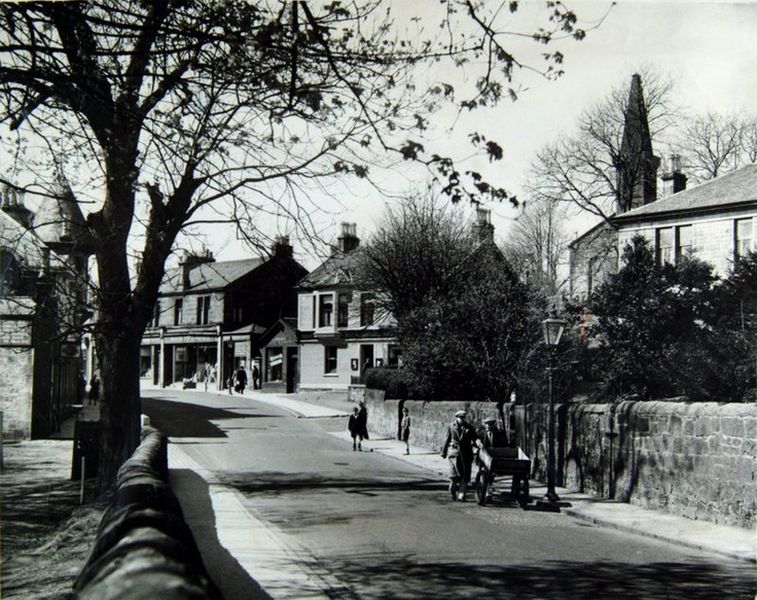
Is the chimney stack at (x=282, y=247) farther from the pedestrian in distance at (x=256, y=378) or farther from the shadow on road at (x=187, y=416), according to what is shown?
the pedestrian in distance at (x=256, y=378)

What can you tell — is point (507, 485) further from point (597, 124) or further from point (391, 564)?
point (597, 124)

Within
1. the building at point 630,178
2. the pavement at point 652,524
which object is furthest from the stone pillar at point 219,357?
the pavement at point 652,524

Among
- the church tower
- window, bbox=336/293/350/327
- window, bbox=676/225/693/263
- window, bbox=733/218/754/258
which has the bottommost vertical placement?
window, bbox=336/293/350/327

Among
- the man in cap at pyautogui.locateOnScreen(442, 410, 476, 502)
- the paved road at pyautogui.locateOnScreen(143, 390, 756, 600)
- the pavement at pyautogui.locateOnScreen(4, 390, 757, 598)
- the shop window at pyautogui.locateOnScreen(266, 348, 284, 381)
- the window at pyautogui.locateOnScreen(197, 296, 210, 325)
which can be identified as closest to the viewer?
the paved road at pyautogui.locateOnScreen(143, 390, 756, 600)

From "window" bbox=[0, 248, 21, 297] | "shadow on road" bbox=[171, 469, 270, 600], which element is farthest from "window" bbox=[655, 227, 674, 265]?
"window" bbox=[0, 248, 21, 297]

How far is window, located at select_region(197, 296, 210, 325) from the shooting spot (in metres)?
63.8

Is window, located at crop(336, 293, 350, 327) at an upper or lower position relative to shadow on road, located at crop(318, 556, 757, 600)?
upper

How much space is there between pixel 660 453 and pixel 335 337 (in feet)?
129

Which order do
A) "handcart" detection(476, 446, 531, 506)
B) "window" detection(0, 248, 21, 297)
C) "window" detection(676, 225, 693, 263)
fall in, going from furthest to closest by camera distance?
"window" detection(676, 225, 693, 263) < "window" detection(0, 248, 21, 297) < "handcart" detection(476, 446, 531, 506)

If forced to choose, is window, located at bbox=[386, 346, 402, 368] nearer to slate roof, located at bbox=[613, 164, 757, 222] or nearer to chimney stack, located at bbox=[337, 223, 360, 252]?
chimney stack, located at bbox=[337, 223, 360, 252]

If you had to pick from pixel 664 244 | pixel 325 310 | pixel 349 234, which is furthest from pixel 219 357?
pixel 664 244

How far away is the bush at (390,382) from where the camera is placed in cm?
3114

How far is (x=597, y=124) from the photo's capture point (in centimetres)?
4731

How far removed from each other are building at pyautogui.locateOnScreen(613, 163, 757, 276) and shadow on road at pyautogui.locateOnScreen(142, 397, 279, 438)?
17748 mm
